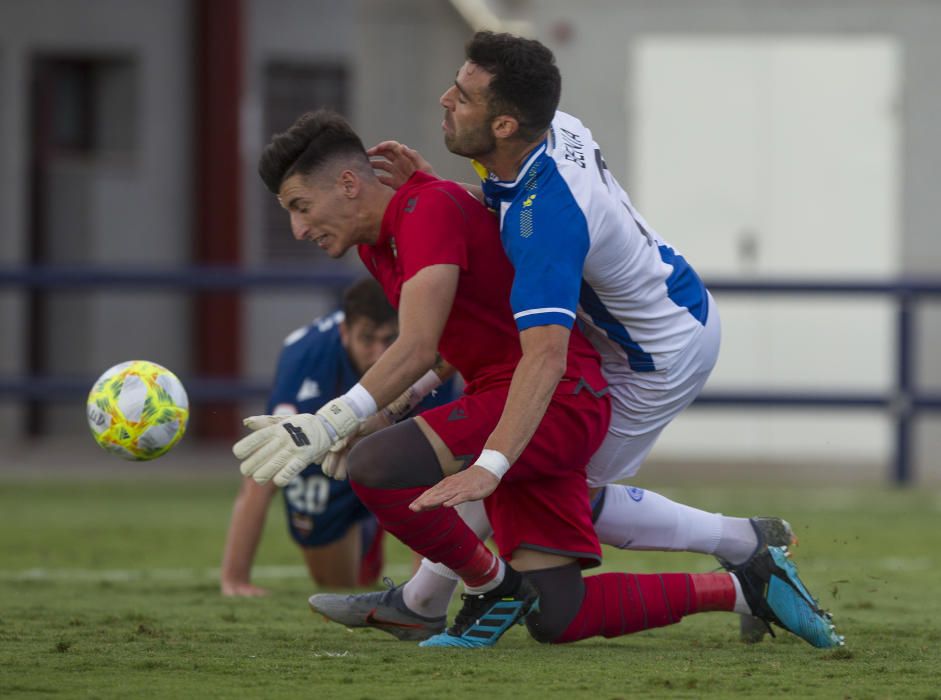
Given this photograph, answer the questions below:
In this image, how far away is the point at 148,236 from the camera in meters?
14.8

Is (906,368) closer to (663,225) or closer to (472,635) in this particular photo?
(663,225)

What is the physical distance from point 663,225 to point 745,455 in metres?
1.75

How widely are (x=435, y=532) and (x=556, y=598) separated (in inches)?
15.8

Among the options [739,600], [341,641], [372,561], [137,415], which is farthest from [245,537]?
[739,600]

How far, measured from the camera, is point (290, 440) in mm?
4309

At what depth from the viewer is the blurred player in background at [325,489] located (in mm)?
6039

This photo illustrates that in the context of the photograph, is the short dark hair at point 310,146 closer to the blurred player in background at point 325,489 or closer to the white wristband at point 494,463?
the white wristband at point 494,463

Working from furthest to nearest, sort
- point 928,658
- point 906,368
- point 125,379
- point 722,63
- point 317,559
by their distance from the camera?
1. point 722,63
2. point 906,368
3. point 317,559
4. point 125,379
5. point 928,658

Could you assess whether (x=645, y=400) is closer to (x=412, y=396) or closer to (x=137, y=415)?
(x=412, y=396)

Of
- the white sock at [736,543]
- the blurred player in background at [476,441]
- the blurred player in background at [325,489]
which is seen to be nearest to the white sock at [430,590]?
the blurred player in background at [476,441]

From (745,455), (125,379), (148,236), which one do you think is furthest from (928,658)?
(148,236)

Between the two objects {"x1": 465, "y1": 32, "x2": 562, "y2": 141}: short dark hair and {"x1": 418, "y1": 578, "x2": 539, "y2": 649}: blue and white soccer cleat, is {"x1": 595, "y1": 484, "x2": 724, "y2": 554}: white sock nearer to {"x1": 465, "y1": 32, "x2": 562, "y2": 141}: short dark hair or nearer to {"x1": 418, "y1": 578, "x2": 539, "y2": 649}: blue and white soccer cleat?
{"x1": 418, "y1": 578, "x2": 539, "y2": 649}: blue and white soccer cleat

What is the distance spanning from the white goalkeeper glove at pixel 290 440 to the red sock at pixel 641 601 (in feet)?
2.78

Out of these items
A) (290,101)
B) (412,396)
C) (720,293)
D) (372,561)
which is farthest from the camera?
(290,101)
